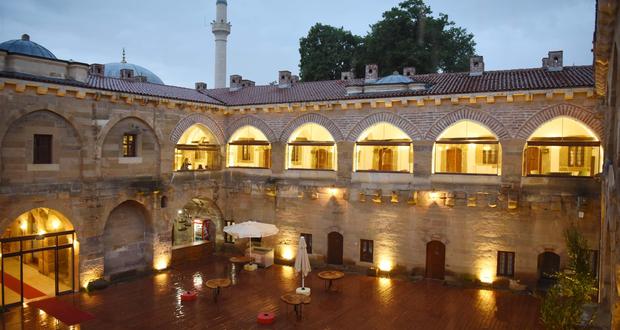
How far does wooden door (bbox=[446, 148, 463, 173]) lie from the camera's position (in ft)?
60.3

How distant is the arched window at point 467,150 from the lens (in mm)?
17734

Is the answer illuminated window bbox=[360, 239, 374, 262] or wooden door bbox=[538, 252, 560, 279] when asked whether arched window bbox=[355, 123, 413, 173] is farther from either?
wooden door bbox=[538, 252, 560, 279]

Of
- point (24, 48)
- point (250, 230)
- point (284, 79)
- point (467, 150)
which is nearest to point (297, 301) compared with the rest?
point (250, 230)

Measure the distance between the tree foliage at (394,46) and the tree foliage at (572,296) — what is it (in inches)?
920

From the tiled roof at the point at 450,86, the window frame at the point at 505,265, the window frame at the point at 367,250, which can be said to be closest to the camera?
the tiled roof at the point at 450,86

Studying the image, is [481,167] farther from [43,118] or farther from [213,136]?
[43,118]

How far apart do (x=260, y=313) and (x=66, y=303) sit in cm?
690

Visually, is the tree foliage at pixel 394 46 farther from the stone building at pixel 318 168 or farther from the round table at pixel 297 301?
the round table at pixel 297 301

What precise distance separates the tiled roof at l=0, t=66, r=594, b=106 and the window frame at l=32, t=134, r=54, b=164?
2.01 meters

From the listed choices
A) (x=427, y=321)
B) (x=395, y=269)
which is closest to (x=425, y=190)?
(x=395, y=269)

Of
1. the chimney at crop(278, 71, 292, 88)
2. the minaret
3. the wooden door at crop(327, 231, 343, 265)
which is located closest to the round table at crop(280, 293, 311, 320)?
the wooden door at crop(327, 231, 343, 265)

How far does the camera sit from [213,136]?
22547 millimetres

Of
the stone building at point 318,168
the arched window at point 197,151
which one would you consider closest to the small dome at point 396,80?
A: the stone building at point 318,168

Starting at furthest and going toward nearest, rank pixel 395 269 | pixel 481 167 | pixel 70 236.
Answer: pixel 395 269, pixel 481 167, pixel 70 236
